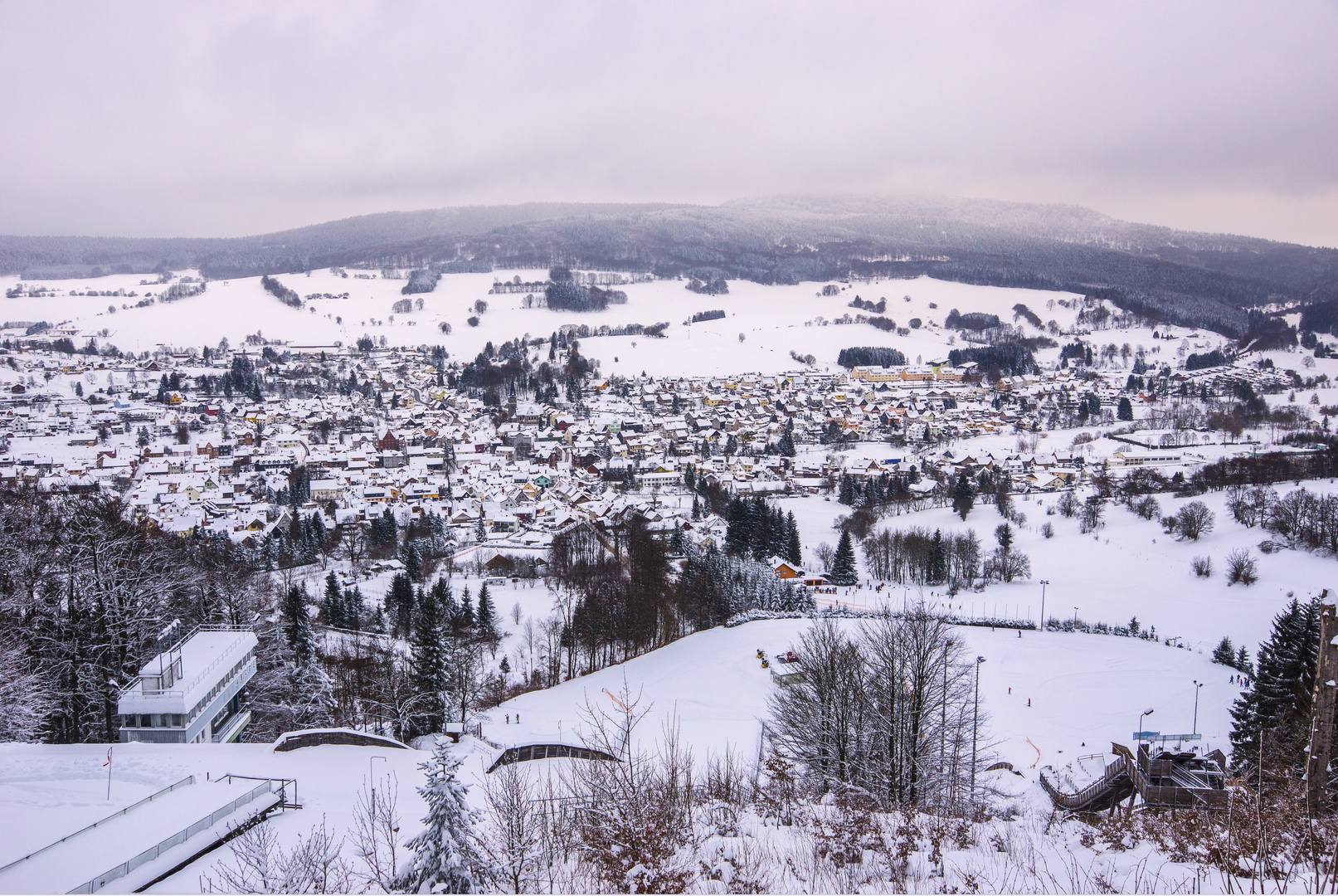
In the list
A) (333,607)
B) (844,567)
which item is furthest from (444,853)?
(844,567)

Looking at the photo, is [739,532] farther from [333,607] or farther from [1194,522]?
[1194,522]

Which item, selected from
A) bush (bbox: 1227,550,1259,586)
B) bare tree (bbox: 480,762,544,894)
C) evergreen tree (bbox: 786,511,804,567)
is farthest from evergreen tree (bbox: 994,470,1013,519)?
bare tree (bbox: 480,762,544,894)

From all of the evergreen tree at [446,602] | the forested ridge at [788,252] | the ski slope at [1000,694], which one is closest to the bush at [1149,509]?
the ski slope at [1000,694]

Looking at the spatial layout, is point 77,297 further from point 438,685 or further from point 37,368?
point 438,685

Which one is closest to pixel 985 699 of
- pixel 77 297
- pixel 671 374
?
pixel 671 374

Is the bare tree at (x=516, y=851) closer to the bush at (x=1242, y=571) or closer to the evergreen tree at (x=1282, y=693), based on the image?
the evergreen tree at (x=1282, y=693)

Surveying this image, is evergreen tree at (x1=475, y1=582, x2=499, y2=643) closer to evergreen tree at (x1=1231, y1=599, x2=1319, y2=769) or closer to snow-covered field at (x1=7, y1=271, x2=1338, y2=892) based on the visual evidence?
snow-covered field at (x1=7, y1=271, x2=1338, y2=892)
